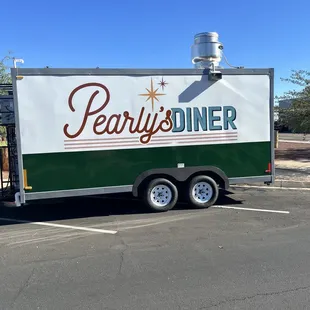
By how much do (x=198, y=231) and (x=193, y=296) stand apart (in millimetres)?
2368

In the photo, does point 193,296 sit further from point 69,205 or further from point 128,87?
point 69,205

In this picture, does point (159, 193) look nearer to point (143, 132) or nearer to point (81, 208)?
point (143, 132)

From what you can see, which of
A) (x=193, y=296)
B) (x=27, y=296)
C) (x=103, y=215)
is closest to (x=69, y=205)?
(x=103, y=215)

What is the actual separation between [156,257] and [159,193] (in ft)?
8.64

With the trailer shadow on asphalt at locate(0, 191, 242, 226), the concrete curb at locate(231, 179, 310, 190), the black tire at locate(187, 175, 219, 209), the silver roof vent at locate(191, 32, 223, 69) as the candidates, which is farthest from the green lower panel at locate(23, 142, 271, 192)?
the concrete curb at locate(231, 179, 310, 190)

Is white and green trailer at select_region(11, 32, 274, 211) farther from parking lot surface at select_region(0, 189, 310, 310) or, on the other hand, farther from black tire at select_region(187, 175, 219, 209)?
parking lot surface at select_region(0, 189, 310, 310)

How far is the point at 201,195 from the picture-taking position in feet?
25.1

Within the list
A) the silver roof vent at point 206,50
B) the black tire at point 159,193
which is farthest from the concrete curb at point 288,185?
the silver roof vent at point 206,50

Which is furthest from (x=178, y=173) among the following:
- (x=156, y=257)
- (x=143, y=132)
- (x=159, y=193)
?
(x=156, y=257)

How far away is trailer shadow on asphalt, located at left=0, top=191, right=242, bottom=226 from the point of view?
7266 mm

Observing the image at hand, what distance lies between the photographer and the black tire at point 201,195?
7508 millimetres

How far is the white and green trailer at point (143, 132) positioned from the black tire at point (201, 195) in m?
0.02

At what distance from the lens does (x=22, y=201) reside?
6.58 meters

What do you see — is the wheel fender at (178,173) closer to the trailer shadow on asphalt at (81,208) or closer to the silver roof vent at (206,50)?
the trailer shadow on asphalt at (81,208)
